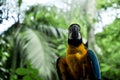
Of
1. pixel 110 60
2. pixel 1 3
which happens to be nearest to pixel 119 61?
pixel 110 60

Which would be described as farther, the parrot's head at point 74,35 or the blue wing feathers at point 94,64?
the blue wing feathers at point 94,64

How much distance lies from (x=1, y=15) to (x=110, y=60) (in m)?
5.91

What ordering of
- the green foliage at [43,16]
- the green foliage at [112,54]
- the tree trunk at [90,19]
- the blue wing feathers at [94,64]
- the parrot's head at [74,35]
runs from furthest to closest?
1. the green foliage at [43,16]
2. the tree trunk at [90,19]
3. the green foliage at [112,54]
4. the blue wing feathers at [94,64]
5. the parrot's head at [74,35]

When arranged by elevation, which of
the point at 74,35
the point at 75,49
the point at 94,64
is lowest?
the point at 94,64

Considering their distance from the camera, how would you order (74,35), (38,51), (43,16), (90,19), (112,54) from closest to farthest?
(74,35) → (38,51) → (90,19) → (43,16) → (112,54)

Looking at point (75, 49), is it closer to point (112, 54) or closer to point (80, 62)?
point (80, 62)

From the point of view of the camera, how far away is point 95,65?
2514 millimetres

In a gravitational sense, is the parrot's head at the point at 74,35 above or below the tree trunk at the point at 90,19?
above

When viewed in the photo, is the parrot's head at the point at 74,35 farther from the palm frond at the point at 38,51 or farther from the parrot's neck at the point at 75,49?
the palm frond at the point at 38,51

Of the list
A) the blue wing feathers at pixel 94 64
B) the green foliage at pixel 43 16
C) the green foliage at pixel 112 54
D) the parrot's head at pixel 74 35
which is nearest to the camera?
the parrot's head at pixel 74 35

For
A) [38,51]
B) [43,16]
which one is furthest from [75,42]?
[43,16]

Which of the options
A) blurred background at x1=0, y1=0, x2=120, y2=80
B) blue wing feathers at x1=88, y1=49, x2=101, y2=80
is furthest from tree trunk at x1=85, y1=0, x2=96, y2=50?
blue wing feathers at x1=88, y1=49, x2=101, y2=80

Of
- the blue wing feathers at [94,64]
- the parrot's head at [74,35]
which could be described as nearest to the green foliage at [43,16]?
the blue wing feathers at [94,64]

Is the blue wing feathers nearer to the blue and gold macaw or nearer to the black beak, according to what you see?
the blue and gold macaw
